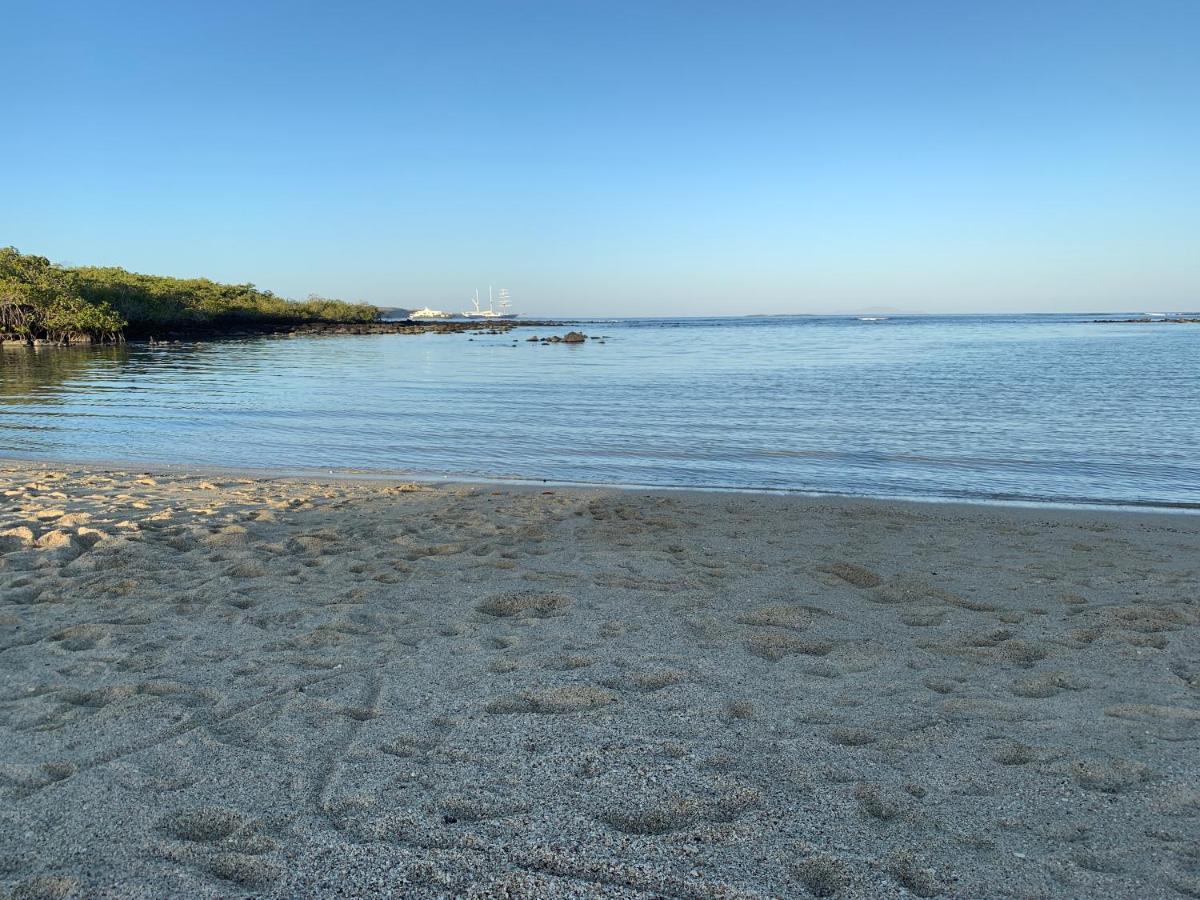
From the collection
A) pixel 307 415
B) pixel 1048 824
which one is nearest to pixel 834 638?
pixel 1048 824

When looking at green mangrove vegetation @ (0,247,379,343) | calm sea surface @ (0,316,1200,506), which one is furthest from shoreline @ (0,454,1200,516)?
green mangrove vegetation @ (0,247,379,343)

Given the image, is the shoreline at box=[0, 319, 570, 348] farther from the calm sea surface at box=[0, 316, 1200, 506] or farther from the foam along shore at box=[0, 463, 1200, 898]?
the foam along shore at box=[0, 463, 1200, 898]

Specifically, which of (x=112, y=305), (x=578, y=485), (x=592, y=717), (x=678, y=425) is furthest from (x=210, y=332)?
(x=592, y=717)

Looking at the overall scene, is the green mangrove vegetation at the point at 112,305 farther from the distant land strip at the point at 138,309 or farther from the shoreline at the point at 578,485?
the shoreline at the point at 578,485

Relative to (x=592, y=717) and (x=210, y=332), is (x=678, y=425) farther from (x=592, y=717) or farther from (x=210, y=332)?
(x=210, y=332)

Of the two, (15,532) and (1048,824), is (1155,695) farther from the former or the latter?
(15,532)

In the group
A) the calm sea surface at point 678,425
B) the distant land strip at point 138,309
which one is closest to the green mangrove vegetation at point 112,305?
the distant land strip at point 138,309

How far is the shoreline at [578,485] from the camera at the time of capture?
9.50 metres

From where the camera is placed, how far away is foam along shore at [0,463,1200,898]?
260 cm

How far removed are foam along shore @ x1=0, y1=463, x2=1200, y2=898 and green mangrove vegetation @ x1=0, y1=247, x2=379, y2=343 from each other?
200ft

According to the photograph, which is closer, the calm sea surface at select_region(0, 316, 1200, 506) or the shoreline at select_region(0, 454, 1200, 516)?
the shoreline at select_region(0, 454, 1200, 516)

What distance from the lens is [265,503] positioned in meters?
8.98

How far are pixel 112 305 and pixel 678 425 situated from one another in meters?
67.4

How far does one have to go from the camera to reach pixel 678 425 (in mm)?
17438
